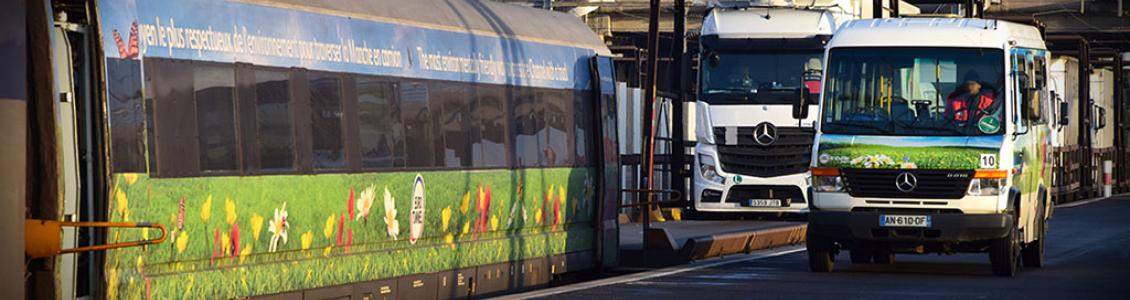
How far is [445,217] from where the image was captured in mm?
18781

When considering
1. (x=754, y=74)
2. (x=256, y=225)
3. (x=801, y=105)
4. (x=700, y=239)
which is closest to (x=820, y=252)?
(x=801, y=105)

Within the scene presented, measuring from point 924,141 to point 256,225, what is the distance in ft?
29.0

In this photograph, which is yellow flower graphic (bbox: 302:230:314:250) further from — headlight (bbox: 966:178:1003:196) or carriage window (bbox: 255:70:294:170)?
headlight (bbox: 966:178:1003:196)

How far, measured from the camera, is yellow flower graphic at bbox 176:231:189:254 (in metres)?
13.9

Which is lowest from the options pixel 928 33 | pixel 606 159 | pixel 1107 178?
pixel 1107 178

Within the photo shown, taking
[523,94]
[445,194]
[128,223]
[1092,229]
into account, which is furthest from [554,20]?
[1092,229]

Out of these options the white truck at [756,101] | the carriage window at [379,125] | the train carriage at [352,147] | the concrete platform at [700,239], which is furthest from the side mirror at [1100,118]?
the carriage window at [379,125]

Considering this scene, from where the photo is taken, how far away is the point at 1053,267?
79.8 ft

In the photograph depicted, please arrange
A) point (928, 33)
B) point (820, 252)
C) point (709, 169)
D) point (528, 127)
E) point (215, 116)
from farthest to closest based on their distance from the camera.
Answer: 1. point (709, 169)
2. point (820, 252)
3. point (928, 33)
4. point (528, 127)
5. point (215, 116)

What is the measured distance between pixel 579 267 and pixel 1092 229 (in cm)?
1641

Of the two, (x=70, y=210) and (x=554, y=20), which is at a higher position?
(x=554, y=20)

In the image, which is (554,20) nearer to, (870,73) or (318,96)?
(870,73)

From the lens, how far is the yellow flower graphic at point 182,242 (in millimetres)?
13883

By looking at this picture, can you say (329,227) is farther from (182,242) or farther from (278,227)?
(182,242)
